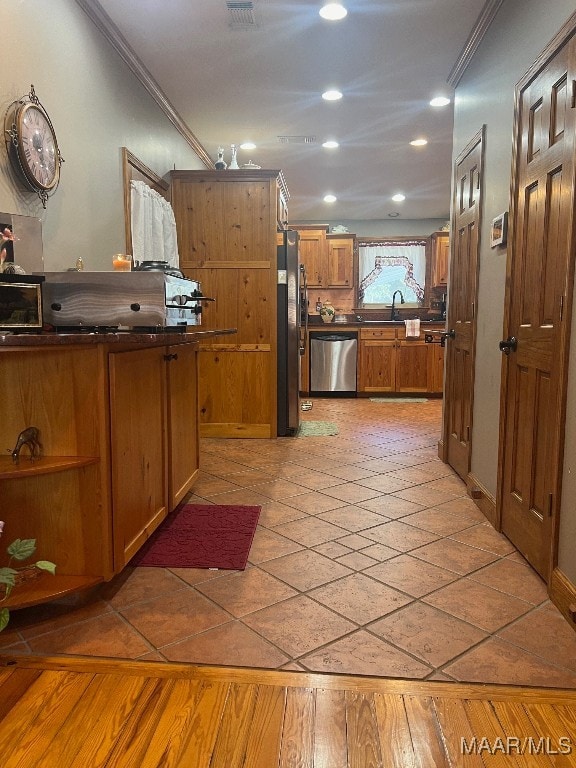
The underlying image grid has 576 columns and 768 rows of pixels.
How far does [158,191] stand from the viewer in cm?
405

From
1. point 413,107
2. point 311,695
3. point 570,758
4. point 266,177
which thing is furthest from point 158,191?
point 570,758

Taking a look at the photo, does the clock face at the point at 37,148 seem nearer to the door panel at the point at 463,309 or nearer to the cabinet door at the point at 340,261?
the door panel at the point at 463,309

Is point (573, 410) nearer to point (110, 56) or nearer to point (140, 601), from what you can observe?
point (140, 601)

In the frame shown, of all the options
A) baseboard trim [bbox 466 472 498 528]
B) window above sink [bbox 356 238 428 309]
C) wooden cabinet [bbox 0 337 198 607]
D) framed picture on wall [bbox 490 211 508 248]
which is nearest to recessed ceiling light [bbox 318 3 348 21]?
framed picture on wall [bbox 490 211 508 248]

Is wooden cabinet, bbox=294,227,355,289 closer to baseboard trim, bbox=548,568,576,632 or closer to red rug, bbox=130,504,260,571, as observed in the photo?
red rug, bbox=130,504,260,571

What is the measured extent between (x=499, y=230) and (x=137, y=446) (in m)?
1.87

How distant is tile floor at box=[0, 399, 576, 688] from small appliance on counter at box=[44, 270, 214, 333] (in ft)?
3.21

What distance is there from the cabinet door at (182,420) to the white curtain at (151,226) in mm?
1082

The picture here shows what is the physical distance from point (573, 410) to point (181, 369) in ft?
5.39

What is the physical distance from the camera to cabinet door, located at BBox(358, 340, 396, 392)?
22.5 feet

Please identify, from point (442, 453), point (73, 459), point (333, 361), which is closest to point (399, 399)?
point (333, 361)

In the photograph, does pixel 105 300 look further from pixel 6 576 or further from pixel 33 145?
pixel 6 576

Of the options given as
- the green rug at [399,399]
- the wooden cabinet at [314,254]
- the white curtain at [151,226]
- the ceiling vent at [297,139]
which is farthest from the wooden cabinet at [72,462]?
the wooden cabinet at [314,254]

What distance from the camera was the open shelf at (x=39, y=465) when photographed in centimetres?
158
